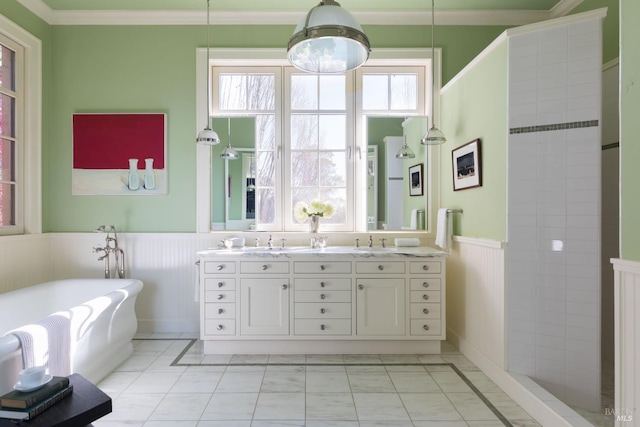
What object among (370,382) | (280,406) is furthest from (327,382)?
(280,406)

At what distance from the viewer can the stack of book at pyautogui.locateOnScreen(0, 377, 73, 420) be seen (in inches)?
53.0

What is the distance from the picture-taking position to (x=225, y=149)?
3738 mm

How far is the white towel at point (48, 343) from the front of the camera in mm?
1906

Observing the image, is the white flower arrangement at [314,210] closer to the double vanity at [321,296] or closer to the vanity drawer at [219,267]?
the double vanity at [321,296]

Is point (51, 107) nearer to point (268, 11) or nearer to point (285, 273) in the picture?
point (268, 11)

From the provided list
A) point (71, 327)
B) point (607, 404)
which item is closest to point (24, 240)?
point (71, 327)

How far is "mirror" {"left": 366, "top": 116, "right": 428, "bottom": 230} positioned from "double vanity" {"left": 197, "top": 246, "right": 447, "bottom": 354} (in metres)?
0.72

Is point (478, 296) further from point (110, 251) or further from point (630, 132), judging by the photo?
point (110, 251)

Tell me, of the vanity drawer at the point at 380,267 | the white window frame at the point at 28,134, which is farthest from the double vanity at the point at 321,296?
the white window frame at the point at 28,134

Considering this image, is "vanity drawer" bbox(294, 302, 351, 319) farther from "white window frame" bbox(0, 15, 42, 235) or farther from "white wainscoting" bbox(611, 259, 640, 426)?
"white window frame" bbox(0, 15, 42, 235)

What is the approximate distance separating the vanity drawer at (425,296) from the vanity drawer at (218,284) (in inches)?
61.8

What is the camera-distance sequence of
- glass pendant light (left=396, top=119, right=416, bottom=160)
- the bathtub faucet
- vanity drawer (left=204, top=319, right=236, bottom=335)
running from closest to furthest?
vanity drawer (left=204, top=319, right=236, bottom=335) → the bathtub faucet → glass pendant light (left=396, top=119, right=416, bottom=160)

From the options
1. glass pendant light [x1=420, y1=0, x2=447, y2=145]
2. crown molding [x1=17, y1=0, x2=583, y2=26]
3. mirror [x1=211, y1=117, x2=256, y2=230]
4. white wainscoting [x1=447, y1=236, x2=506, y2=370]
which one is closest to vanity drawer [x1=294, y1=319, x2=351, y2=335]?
white wainscoting [x1=447, y1=236, x2=506, y2=370]

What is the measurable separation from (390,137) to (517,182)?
155cm
